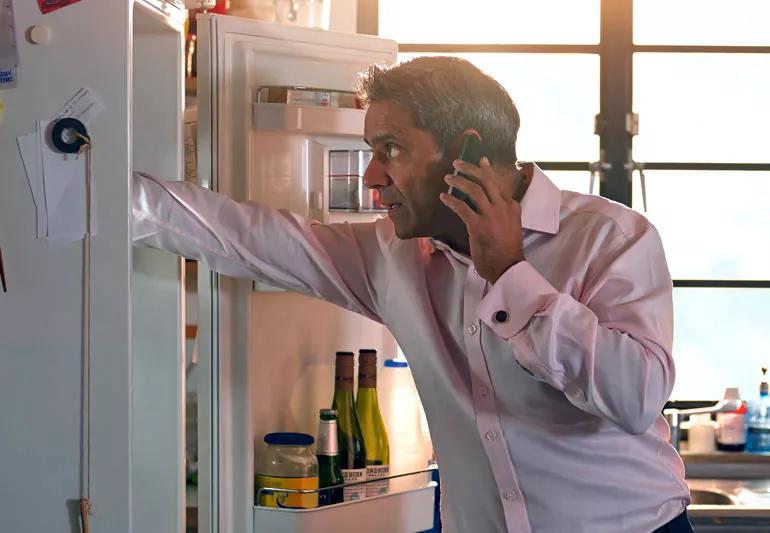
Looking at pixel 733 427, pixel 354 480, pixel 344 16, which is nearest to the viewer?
pixel 354 480

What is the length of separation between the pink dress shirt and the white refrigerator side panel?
0.83ft

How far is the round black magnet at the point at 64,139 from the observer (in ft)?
3.98

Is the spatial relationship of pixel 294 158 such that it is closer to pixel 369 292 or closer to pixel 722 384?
pixel 369 292

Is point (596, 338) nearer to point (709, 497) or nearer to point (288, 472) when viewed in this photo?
point (288, 472)

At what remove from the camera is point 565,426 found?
4.96 feet

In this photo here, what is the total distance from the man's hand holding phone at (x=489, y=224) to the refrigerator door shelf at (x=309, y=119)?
440 mm

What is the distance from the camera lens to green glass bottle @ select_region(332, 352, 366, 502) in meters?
1.87

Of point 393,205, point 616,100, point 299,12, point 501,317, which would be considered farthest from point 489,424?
point 616,100

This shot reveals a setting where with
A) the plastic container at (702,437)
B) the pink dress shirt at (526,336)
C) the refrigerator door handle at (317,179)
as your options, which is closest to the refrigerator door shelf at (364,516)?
the pink dress shirt at (526,336)

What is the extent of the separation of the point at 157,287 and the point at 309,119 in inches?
15.2

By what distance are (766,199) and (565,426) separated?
67.9 inches

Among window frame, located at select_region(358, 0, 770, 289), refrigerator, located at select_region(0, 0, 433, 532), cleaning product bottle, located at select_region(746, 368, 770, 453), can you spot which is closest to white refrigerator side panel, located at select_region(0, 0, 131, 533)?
refrigerator, located at select_region(0, 0, 433, 532)

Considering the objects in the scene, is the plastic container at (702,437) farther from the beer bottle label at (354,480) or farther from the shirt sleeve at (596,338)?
the shirt sleeve at (596,338)

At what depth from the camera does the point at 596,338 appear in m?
1.32
